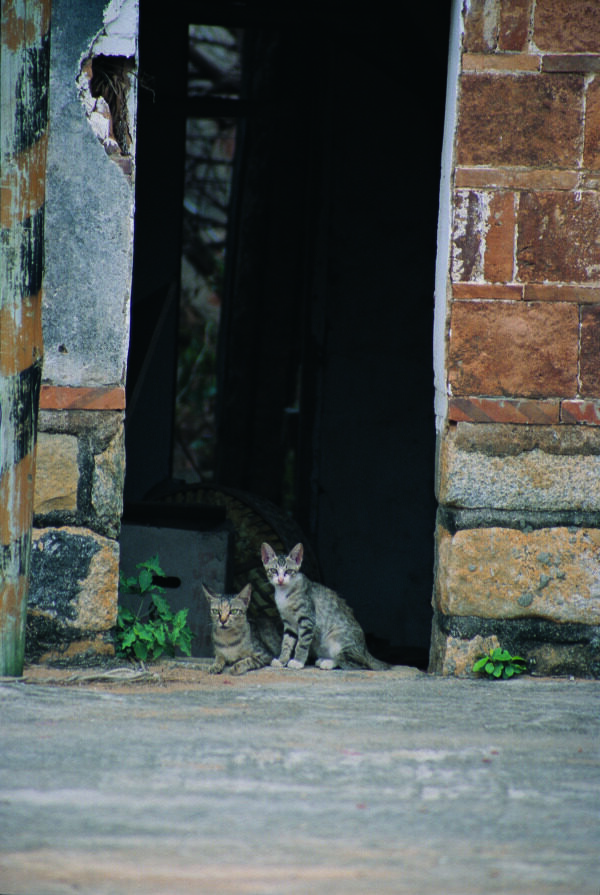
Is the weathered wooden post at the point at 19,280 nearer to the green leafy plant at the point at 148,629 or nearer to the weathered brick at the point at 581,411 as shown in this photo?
the green leafy plant at the point at 148,629

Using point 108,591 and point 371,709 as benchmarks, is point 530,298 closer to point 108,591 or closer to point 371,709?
point 371,709

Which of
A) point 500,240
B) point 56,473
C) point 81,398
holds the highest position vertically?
point 500,240

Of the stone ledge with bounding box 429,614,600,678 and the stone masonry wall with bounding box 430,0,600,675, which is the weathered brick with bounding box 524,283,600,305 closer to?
the stone masonry wall with bounding box 430,0,600,675

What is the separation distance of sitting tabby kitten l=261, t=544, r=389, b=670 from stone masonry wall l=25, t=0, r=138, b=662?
97 centimetres

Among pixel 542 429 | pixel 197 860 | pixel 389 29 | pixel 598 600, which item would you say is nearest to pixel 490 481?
pixel 542 429

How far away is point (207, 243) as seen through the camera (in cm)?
1207

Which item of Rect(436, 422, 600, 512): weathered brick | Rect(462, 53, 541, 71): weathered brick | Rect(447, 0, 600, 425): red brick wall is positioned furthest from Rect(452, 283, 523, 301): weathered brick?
Rect(462, 53, 541, 71): weathered brick

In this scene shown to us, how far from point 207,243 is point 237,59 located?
2.31m

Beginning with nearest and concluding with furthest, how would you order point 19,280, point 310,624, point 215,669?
point 19,280 → point 215,669 → point 310,624

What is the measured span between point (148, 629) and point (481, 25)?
2606mm

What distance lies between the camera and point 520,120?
3473mm

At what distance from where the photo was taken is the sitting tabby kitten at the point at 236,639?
3.85 metres

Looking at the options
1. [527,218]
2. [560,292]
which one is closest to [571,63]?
[527,218]

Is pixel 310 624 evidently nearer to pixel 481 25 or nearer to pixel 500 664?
pixel 500 664
